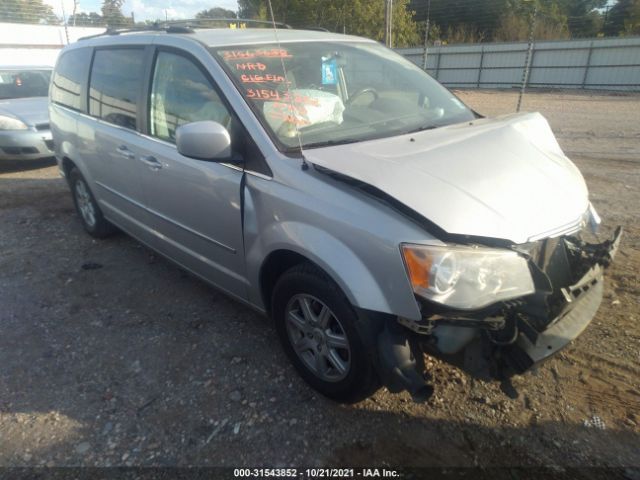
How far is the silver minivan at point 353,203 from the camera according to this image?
1905 mm

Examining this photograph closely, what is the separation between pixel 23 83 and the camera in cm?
830

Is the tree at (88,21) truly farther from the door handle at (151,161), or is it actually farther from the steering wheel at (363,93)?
the steering wheel at (363,93)

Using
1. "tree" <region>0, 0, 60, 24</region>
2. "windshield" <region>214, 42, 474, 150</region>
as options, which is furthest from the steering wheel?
"tree" <region>0, 0, 60, 24</region>

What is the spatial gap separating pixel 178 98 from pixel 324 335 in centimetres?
182

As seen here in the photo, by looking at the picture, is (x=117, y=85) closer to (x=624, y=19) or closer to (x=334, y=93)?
(x=334, y=93)

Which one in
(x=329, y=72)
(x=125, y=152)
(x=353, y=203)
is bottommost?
(x=125, y=152)

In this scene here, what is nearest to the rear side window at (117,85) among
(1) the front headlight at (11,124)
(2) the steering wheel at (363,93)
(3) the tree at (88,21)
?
(2) the steering wheel at (363,93)

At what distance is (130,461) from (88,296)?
6.12 feet

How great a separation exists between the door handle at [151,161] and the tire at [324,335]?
1.30 metres

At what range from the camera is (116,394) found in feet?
8.59

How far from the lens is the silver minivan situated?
1905 millimetres

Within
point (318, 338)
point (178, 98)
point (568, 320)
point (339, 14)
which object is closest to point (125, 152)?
point (178, 98)

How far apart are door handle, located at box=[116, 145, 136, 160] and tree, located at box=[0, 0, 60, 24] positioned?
23.1 meters

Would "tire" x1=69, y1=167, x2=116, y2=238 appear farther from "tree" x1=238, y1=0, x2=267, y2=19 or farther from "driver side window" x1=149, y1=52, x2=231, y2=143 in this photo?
"tree" x1=238, y1=0, x2=267, y2=19
